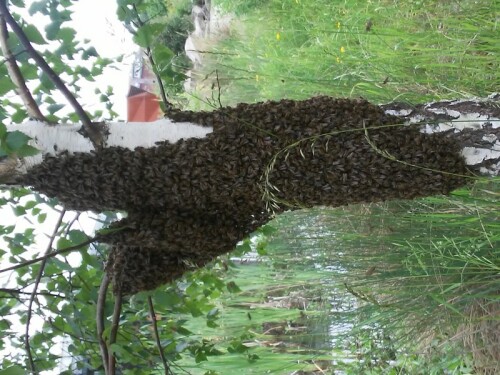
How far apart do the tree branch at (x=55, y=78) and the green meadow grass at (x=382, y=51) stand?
647mm

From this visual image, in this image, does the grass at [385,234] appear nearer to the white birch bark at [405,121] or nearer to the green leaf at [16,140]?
the white birch bark at [405,121]

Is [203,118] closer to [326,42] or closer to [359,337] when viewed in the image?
[326,42]

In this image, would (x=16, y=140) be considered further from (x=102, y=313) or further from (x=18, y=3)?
(x=102, y=313)

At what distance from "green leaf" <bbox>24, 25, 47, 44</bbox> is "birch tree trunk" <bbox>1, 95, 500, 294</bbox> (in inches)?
11.5

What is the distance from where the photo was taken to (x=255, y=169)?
179cm

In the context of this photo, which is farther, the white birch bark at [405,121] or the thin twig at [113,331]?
the thin twig at [113,331]

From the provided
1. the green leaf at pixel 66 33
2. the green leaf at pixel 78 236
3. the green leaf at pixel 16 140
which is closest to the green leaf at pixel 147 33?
the green leaf at pixel 66 33

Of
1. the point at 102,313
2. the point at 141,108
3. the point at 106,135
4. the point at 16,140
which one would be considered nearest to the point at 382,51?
the point at 106,135

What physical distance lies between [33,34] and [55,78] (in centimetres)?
23

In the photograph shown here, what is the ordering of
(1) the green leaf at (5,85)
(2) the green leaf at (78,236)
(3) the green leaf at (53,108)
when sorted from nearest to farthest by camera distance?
1. (1) the green leaf at (5,85)
2. (2) the green leaf at (78,236)
3. (3) the green leaf at (53,108)

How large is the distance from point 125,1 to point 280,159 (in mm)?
754

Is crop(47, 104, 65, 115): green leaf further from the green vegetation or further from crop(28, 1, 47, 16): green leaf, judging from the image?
crop(28, 1, 47, 16): green leaf

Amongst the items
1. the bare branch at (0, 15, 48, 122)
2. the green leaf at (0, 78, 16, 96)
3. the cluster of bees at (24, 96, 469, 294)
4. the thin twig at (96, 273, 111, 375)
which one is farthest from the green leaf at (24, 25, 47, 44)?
the thin twig at (96, 273, 111, 375)

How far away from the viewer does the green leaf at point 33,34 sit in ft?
5.65
